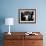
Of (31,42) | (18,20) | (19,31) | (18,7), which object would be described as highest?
(18,7)

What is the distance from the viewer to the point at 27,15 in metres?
4.46

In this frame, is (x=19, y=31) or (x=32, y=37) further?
(x=19, y=31)

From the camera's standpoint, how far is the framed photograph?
14.5ft

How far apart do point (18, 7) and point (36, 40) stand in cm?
133

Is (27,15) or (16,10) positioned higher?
(16,10)

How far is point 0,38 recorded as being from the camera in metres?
4.49

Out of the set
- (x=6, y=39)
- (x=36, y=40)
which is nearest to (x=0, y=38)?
(x=6, y=39)

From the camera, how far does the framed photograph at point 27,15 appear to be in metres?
4.43

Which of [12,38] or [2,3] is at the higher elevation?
[2,3]

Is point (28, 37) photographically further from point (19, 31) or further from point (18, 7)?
point (18, 7)

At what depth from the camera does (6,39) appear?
3898 mm

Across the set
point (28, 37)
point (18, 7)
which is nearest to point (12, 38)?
point (28, 37)

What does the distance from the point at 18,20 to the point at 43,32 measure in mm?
975

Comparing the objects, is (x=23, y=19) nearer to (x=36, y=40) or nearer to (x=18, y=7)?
(x=18, y=7)
